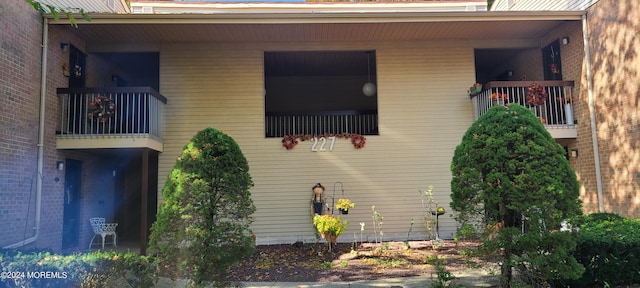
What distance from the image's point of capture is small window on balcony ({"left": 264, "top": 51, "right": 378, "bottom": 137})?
10.8m

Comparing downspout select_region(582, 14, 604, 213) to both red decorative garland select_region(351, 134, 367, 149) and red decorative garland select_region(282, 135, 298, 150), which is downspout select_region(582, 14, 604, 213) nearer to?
red decorative garland select_region(351, 134, 367, 149)

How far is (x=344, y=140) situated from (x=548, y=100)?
481cm

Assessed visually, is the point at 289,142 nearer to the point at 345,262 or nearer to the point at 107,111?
the point at 345,262

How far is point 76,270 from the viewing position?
424cm

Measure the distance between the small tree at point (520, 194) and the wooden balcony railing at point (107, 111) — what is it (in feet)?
21.4

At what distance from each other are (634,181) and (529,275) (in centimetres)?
473

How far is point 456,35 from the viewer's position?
9469 mm

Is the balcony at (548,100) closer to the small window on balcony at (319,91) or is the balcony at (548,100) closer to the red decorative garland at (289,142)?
the small window on balcony at (319,91)

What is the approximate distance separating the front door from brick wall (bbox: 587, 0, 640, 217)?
1137 cm

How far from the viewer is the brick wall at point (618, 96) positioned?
7.18 meters

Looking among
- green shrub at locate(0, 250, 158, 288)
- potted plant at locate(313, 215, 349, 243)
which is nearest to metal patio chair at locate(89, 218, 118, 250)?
green shrub at locate(0, 250, 158, 288)

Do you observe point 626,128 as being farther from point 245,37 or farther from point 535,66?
point 245,37

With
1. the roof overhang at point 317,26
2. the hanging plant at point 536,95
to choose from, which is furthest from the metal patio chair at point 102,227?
the hanging plant at point 536,95

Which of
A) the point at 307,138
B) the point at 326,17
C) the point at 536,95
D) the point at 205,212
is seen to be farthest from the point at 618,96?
Result: the point at 205,212
